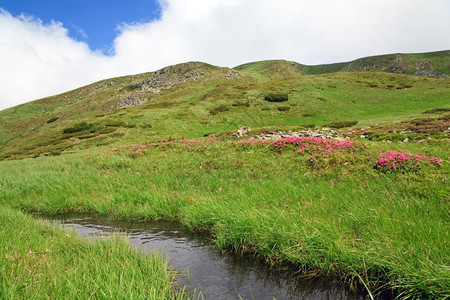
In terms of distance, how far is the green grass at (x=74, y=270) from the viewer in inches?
147

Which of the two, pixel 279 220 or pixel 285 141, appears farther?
pixel 285 141

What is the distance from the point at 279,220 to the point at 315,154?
8.69 meters

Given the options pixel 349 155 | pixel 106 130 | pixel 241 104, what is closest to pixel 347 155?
pixel 349 155

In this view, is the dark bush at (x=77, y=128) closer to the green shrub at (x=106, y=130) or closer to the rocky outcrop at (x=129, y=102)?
the green shrub at (x=106, y=130)

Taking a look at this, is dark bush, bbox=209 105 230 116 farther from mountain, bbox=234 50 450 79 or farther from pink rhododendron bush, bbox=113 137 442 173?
mountain, bbox=234 50 450 79

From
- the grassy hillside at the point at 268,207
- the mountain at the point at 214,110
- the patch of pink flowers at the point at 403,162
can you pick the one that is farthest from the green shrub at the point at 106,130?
the patch of pink flowers at the point at 403,162

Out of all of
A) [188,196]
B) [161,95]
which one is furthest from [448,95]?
[161,95]

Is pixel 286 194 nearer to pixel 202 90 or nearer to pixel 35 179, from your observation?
pixel 35 179

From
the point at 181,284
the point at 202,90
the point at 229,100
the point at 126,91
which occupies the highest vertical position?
the point at 126,91

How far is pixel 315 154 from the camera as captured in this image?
48.6 feet

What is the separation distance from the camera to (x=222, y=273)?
6.26 metres

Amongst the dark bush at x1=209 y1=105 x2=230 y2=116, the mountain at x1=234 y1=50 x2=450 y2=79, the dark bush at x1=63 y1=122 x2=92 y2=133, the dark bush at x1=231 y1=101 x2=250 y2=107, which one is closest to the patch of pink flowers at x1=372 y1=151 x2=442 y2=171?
the dark bush at x1=209 y1=105 x2=230 y2=116

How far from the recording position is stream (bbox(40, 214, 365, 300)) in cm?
533

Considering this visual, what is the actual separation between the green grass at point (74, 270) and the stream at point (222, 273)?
2.20 ft
